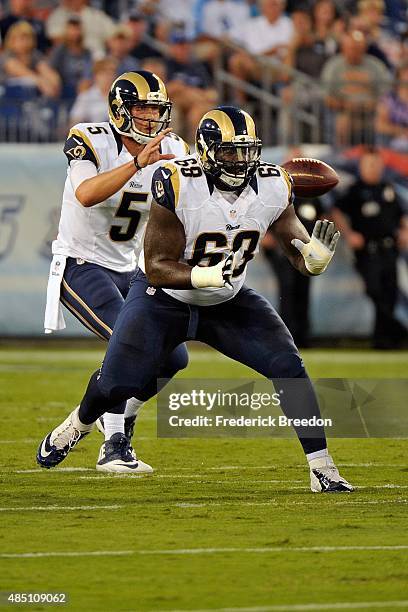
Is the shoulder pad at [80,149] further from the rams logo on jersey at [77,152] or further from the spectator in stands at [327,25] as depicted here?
the spectator in stands at [327,25]

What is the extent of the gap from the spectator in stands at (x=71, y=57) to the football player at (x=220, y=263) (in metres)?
7.41

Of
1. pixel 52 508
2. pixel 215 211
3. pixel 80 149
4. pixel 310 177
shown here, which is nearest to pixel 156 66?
pixel 80 149

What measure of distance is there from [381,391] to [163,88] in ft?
12.0

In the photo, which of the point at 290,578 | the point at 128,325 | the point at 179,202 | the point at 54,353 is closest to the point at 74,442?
the point at 128,325

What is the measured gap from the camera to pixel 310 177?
611 cm

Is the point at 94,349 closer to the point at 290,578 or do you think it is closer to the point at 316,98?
the point at 316,98

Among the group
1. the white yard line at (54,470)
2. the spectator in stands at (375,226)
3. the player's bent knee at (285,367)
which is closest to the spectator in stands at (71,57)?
the spectator in stands at (375,226)

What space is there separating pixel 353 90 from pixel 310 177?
21.8 feet

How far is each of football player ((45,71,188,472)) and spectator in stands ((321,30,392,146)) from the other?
6208mm

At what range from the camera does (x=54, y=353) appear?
1245 cm

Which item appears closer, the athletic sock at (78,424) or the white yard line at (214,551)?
the white yard line at (214,551)

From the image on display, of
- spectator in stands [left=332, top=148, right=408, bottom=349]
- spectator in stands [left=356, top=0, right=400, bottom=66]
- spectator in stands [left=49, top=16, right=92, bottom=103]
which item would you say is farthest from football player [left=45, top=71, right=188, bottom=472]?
spectator in stands [left=356, top=0, right=400, bottom=66]

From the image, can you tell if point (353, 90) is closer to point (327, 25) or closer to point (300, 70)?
point (300, 70)

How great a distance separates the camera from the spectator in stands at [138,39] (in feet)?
42.4
